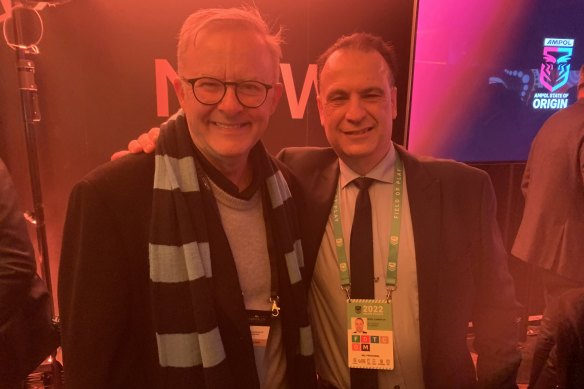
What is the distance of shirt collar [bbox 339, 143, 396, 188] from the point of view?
5.41 feet

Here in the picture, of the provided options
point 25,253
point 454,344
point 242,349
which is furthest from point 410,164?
point 25,253

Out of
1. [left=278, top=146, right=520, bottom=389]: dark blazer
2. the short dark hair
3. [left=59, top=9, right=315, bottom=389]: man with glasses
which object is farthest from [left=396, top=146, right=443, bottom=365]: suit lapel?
[left=59, top=9, right=315, bottom=389]: man with glasses

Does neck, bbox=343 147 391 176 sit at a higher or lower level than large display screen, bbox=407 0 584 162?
lower

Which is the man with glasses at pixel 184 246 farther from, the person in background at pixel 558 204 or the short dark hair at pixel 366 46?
the person in background at pixel 558 204

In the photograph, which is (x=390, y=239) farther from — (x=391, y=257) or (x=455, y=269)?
(x=455, y=269)

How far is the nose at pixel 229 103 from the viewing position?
1.20 meters

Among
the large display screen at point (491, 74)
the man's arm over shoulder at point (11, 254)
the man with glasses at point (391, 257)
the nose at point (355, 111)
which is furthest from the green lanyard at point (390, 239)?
the large display screen at point (491, 74)

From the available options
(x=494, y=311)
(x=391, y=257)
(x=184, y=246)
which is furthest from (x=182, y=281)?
(x=494, y=311)

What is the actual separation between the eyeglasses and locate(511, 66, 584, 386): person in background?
235 cm

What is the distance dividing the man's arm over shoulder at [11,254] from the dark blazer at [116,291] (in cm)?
74

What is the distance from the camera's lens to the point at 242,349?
125 cm

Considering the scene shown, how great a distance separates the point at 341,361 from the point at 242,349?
19.6 inches

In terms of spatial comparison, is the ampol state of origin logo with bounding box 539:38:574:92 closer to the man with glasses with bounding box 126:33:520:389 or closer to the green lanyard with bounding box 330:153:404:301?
the man with glasses with bounding box 126:33:520:389

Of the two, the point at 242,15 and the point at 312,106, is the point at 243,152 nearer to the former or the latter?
the point at 242,15
